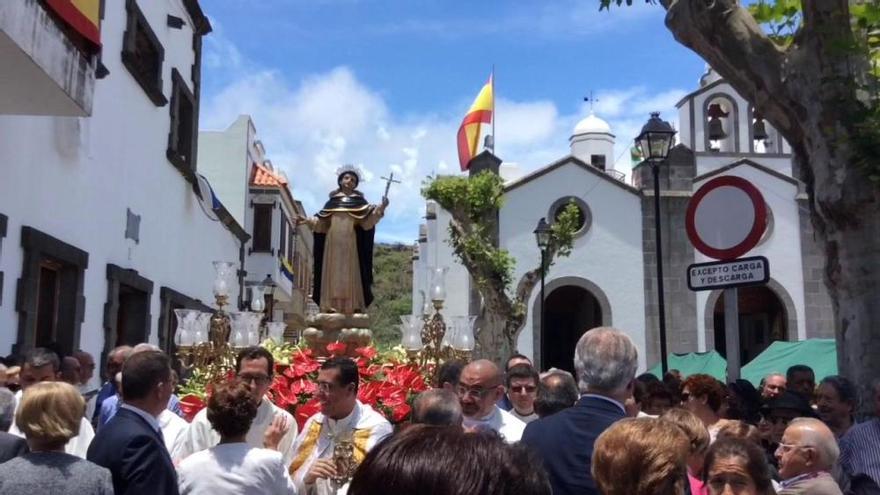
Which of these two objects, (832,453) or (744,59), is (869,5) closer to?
(744,59)

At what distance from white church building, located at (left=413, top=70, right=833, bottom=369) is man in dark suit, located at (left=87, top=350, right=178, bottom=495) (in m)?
20.2

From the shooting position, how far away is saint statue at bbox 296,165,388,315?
933 centimetres

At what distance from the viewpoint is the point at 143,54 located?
1531 centimetres

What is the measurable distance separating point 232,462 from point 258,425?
1836 millimetres

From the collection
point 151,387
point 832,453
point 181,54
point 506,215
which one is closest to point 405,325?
point 151,387

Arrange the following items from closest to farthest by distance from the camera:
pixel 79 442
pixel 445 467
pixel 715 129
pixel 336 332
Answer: pixel 445 467
pixel 79 442
pixel 336 332
pixel 715 129

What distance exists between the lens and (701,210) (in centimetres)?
646

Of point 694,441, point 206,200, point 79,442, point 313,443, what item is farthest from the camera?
point 206,200

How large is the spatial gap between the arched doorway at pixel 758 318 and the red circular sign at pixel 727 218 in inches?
768

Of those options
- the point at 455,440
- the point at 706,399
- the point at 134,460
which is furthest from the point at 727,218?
the point at 455,440

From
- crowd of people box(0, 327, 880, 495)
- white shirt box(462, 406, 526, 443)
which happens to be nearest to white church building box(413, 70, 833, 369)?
crowd of people box(0, 327, 880, 495)

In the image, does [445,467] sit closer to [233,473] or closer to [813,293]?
[233,473]

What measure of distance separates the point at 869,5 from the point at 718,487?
16.7 ft

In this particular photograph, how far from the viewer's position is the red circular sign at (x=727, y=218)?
20.1ft
